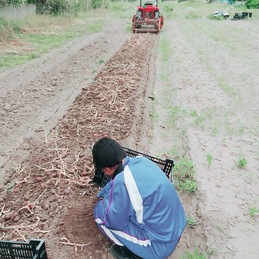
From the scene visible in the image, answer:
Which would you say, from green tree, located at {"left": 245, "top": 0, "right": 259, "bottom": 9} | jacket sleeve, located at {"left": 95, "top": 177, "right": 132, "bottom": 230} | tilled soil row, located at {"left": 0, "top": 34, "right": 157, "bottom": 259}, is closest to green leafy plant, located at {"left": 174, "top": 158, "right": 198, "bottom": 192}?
tilled soil row, located at {"left": 0, "top": 34, "right": 157, "bottom": 259}

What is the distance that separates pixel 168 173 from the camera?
3746 mm

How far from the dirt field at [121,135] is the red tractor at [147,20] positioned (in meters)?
7.28

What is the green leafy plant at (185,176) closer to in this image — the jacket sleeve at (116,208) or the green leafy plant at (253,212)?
the green leafy plant at (253,212)

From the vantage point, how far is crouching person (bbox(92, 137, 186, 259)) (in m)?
2.48

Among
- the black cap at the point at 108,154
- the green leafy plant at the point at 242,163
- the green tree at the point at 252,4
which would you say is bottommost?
the green leafy plant at the point at 242,163

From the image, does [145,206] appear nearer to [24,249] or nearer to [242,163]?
[24,249]

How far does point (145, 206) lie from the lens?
2.50 m

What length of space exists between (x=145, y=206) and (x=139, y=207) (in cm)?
5

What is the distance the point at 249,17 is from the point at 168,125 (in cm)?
2712

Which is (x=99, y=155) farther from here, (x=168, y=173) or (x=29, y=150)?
(x=29, y=150)

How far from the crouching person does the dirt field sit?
554mm

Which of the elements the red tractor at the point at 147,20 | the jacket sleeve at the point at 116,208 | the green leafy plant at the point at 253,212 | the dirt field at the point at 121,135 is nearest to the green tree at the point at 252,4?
the red tractor at the point at 147,20

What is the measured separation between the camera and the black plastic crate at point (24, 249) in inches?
96.0

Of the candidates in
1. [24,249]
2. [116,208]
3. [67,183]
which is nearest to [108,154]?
[116,208]
